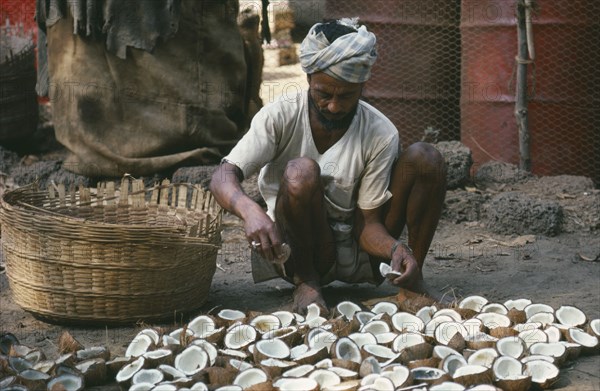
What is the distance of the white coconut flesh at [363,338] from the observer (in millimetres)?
3424

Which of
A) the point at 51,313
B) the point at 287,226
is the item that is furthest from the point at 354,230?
the point at 51,313

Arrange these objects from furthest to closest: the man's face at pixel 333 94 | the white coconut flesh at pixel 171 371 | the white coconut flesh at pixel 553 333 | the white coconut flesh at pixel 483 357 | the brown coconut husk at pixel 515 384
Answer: the man's face at pixel 333 94 < the white coconut flesh at pixel 553 333 < the white coconut flesh at pixel 483 357 < the white coconut flesh at pixel 171 371 < the brown coconut husk at pixel 515 384

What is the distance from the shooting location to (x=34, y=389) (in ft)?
9.89

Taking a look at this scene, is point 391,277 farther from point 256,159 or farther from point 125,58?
point 125,58

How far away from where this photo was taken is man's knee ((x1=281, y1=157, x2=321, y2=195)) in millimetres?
3734

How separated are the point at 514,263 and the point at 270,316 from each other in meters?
1.73

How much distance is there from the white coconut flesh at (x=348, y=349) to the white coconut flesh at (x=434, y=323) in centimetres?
34

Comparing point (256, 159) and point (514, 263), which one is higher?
point (256, 159)

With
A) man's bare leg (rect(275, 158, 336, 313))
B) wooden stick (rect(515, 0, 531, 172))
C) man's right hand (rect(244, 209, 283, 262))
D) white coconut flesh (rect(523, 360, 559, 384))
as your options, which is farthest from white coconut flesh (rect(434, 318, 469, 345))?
wooden stick (rect(515, 0, 531, 172))

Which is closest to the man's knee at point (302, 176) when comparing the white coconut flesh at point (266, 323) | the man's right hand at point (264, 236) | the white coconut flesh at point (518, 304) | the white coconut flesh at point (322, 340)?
the man's right hand at point (264, 236)

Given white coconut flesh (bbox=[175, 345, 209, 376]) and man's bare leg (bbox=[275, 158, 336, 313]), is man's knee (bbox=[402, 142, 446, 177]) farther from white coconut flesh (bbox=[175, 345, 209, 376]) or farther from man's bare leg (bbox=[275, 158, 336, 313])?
white coconut flesh (bbox=[175, 345, 209, 376])

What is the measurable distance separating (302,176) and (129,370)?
1.04 m

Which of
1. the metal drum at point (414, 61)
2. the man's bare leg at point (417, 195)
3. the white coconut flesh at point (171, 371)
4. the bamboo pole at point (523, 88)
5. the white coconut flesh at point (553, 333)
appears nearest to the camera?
the white coconut flesh at point (171, 371)

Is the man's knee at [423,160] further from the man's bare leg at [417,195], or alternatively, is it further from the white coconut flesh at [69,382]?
the white coconut flesh at [69,382]
